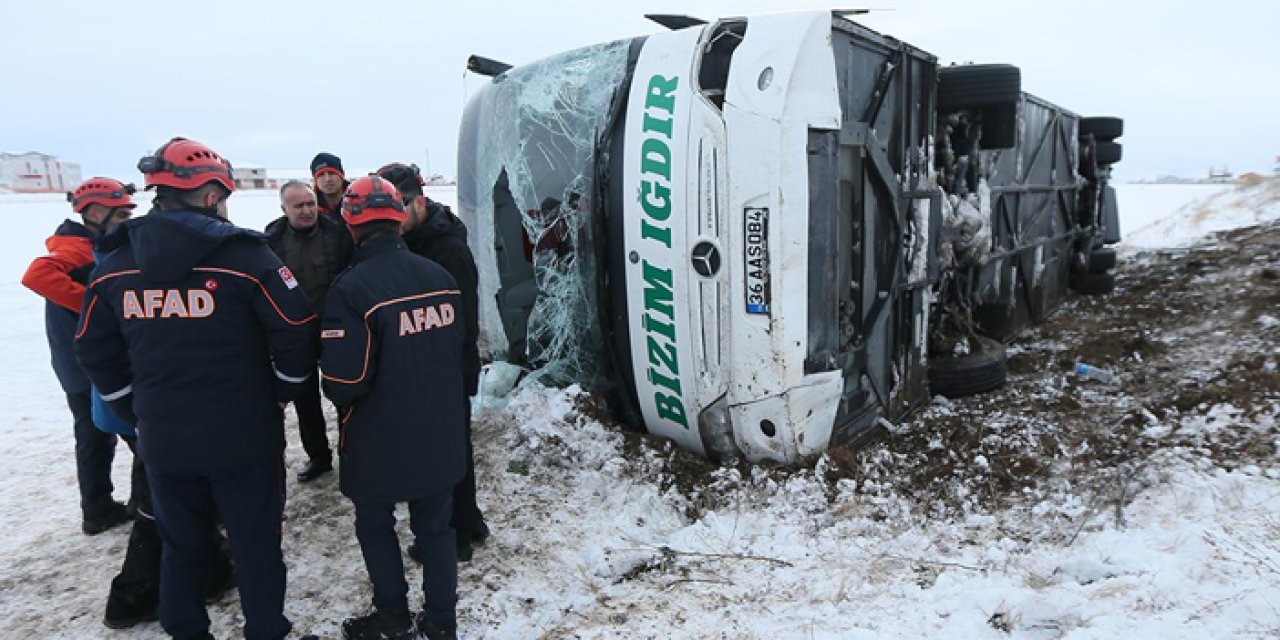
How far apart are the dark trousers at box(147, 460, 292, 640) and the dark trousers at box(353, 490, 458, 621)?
311 mm

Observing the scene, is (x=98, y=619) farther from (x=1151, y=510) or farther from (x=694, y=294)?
(x=1151, y=510)

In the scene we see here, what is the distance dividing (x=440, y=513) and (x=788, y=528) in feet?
5.19

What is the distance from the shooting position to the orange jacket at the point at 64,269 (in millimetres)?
3217

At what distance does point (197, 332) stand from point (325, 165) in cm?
201

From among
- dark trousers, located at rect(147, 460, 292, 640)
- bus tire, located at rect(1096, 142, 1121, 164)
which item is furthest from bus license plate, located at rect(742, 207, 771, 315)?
bus tire, located at rect(1096, 142, 1121, 164)

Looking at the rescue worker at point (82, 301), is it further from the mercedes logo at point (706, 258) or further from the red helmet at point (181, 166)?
the mercedes logo at point (706, 258)

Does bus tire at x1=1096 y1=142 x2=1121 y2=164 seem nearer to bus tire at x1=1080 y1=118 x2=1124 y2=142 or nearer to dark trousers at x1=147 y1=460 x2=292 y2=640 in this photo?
bus tire at x1=1080 y1=118 x2=1124 y2=142

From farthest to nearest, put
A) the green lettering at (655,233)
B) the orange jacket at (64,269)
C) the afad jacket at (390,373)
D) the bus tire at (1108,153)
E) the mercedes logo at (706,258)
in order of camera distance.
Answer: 1. the bus tire at (1108,153)
2. the green lettering at (655,233)
3. the mercedes logo at (706,258)
4. the orange jacket at (64,269)
5. the afad jacket at (390,373)

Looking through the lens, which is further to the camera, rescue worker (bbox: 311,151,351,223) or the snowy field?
rescue worker (bbox: 311,151,351,223)

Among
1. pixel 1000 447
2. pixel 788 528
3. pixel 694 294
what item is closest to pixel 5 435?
pixel 694 294

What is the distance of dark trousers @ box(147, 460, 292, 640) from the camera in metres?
2.44

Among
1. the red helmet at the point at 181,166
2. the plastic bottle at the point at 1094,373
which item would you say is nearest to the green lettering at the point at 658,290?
the red helmet at the point at 181,166

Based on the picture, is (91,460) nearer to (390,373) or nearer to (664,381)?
(390,373)

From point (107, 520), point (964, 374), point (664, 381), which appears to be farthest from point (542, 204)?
point (964, 374)
